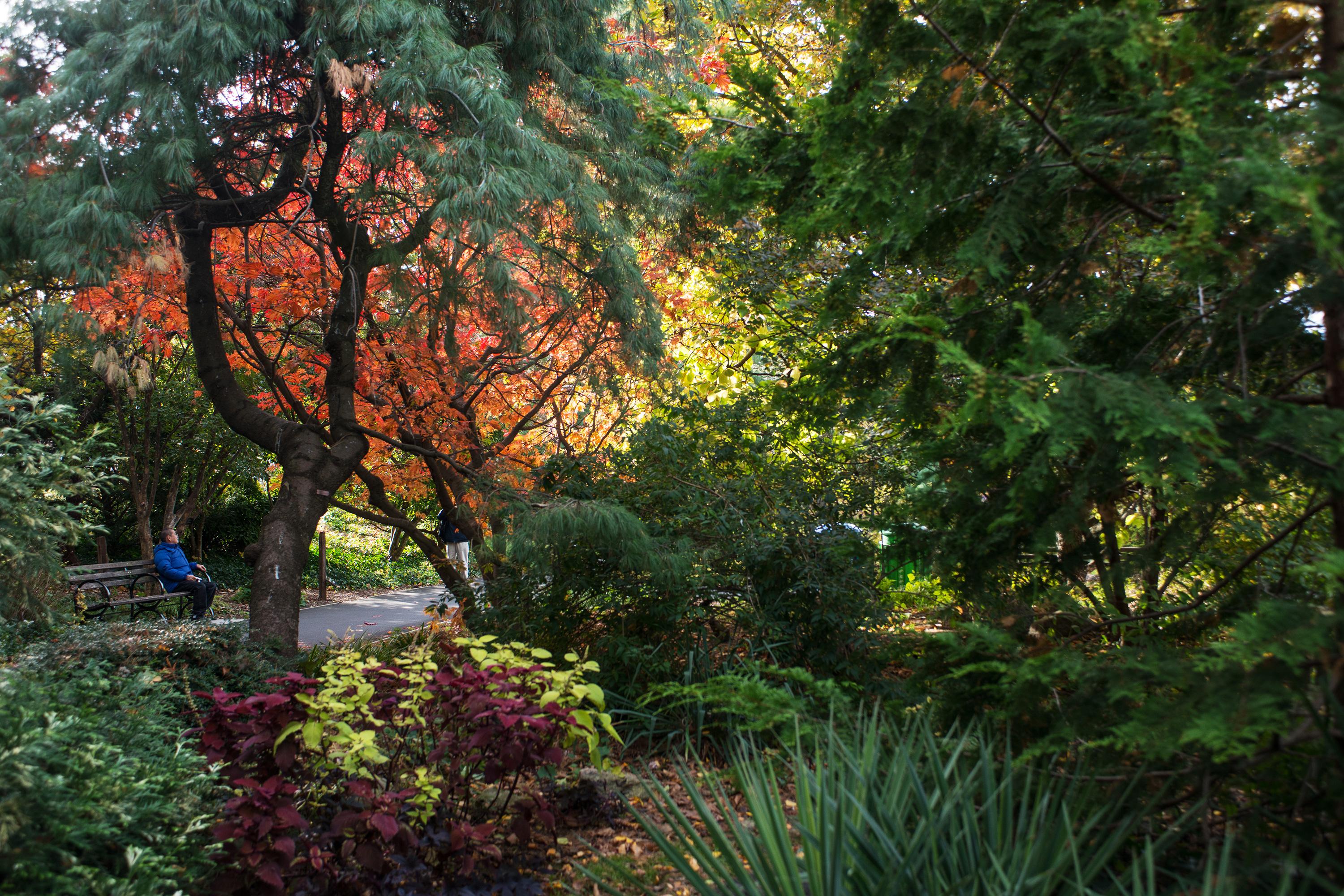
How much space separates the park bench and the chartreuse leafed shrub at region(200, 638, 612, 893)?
6.37 meters

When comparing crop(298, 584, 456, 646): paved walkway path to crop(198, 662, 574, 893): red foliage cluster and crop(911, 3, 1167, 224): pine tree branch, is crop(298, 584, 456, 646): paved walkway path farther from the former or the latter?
crop(911, 3, 1167, 224): pine tree branch

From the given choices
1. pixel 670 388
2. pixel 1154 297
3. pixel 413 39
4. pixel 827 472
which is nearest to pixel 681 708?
pixel 827 472

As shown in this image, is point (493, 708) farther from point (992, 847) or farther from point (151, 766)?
point (992, 847)

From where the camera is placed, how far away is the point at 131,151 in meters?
5.54

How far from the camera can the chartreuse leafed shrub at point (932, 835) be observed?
2.01m

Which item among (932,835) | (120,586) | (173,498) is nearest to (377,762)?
(932,835)

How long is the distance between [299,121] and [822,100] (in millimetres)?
5404

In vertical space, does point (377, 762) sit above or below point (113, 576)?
below

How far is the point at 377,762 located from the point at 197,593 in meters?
8.36

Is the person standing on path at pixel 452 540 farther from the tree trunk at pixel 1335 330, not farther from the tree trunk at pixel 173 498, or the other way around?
the tree trunk at pixel 1335 330

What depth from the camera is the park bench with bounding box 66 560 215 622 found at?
8922 mm

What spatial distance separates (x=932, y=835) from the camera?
205 centimetres

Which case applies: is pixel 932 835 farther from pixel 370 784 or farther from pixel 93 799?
pixel 93 799

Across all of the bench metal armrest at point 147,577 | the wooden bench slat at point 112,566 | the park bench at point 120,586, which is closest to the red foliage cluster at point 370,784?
the park bench at point 120,586
